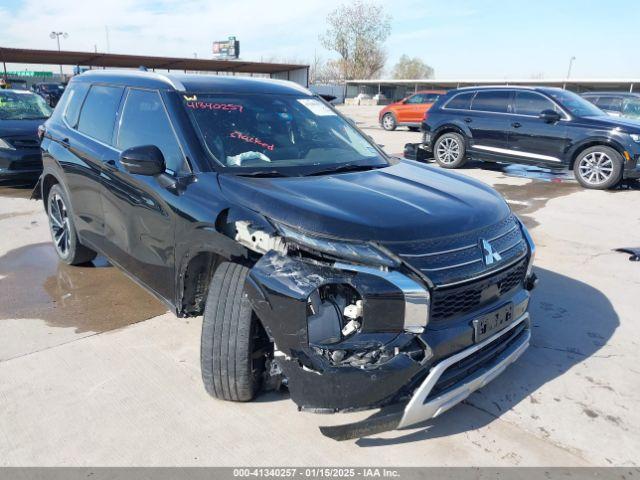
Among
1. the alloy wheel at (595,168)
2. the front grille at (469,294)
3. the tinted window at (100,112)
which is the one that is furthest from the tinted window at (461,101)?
the front grille at (469,294)

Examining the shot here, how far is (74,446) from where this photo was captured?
2.62 metres

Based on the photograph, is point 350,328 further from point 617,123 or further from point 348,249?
point 617,123

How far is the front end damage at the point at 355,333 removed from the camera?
226 centimetres

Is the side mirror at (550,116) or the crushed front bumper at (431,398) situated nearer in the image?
the crushed front bumper at (431,398)

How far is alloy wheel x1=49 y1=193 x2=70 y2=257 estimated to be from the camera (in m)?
5.11

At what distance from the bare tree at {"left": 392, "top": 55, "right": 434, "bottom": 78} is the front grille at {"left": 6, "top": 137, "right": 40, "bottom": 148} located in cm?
9842

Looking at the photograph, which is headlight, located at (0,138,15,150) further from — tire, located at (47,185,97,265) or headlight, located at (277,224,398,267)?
headlight, located at (277,224,398,267)

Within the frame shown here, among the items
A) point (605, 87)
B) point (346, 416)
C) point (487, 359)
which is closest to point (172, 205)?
point (346, 416)

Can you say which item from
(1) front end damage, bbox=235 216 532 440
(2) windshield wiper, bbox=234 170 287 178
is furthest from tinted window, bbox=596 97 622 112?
(1) front end damage, bbox=235 216 532 440

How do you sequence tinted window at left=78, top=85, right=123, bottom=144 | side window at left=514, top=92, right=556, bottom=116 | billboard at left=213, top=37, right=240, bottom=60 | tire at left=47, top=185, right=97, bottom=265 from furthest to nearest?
billboard at left=213, top=37, right=240, bottom=60 < side window at left=514, top=92, right=556, bottom=116 < tire at left=47, top=185, right=97, bottom=265 < tinted window at left=78, top=85, right=123, bottom=144

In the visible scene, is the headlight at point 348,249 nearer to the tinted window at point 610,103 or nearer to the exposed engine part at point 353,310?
the exposed engine part at point 353,310

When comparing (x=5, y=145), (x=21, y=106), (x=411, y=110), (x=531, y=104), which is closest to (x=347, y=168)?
(x=5, y=145)

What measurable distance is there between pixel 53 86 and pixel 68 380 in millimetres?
37656

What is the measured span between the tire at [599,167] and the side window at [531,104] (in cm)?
116
